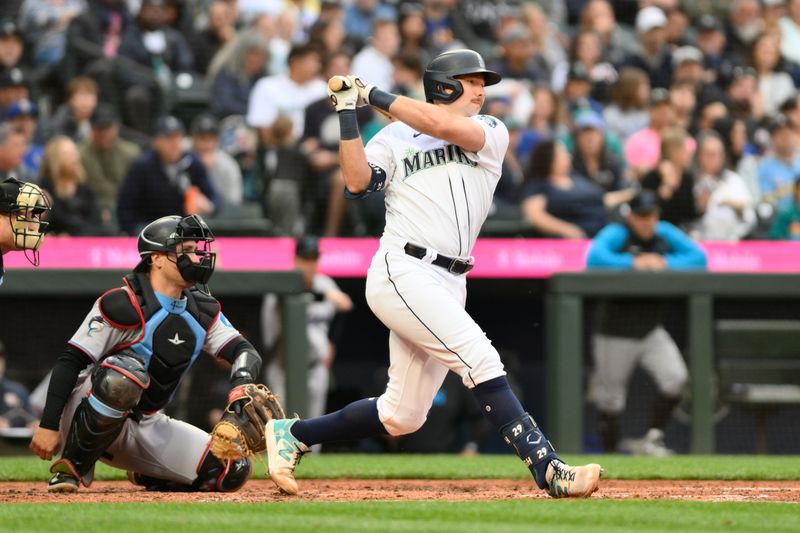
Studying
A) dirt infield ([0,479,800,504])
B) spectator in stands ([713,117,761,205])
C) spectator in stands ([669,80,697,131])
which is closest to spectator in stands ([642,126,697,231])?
spectator in stands ([713,117,761,205])

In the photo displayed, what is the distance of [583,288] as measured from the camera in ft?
31.0

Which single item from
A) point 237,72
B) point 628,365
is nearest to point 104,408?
point 628,365

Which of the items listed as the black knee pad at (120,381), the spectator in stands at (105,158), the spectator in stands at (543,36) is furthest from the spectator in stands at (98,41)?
the black knee pad at (120,381)

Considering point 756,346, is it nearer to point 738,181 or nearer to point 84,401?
point 738,181

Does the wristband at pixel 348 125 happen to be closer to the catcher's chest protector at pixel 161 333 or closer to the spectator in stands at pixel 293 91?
the catcher's chest protector at pixel 161 333

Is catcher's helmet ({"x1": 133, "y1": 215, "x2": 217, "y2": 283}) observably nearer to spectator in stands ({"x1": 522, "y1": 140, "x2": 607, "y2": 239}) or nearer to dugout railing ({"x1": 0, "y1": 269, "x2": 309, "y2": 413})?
dugout railing ({"x1": 0, "y1": 269, "x2": 309, "y2": 413})

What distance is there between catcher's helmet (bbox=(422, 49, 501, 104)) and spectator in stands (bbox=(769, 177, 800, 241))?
207 inches

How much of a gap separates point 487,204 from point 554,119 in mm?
5959

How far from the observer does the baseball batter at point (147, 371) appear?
5652mm

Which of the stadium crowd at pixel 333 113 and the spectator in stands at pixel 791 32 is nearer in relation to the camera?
the stadium crowd at pixel 333 113

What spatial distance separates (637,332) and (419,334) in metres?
4.28

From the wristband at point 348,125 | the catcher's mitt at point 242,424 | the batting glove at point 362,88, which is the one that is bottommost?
the catcher's mitt at point 242,424

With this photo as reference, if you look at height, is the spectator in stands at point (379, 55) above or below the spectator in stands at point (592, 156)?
above

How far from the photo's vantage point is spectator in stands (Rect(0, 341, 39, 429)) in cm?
869
